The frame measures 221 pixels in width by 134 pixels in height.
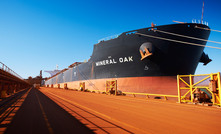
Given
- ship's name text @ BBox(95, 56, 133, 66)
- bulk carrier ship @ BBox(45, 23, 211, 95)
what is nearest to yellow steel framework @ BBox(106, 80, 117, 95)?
bulk carrier ship @ BBox(45, 23, 211, 95)

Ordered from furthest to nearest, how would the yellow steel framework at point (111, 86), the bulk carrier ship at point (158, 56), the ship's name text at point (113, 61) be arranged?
the yellow steel framework at point (111, 86) → the ship's name text at point (113, 61) → the bulk carrier ship at point (158, 56)

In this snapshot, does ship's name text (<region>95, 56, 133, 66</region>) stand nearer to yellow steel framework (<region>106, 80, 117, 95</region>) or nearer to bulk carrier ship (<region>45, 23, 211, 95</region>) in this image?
bulk carrier ship (<region>45, 23, 211, 95</region>)

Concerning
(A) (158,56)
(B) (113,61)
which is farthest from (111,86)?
(A) (158,56)

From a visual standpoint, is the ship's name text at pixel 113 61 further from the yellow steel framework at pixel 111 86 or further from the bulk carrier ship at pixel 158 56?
the yellow steel framework at pixel 111 86

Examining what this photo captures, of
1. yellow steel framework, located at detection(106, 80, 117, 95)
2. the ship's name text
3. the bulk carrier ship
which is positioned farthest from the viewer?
yellow steel framework, located at detection(106, 80, 117, 95)

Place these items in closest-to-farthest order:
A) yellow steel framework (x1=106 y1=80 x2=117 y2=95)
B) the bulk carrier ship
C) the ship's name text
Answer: the bulk carrier ship → the ship's name text → yellow steel framework (x1=106 y1=80 x2=117 y2=95)

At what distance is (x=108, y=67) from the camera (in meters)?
22.3

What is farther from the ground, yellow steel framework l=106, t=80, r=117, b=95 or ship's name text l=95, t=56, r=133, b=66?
ship's name text l=95, t=56, r=133, b=66

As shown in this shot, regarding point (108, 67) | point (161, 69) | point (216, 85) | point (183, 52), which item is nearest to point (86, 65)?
point (108, 67)

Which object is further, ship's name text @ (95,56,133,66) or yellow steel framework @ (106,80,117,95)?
yellow steel framework @ (106,80,117,95)

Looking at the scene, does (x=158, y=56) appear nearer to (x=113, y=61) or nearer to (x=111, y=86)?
(x=113, y=61)

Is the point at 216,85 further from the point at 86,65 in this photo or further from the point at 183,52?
the point at 86,65

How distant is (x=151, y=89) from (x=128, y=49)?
6579 mm

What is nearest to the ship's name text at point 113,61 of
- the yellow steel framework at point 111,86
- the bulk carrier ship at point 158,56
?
the bulk carrier ship at point 158,56
